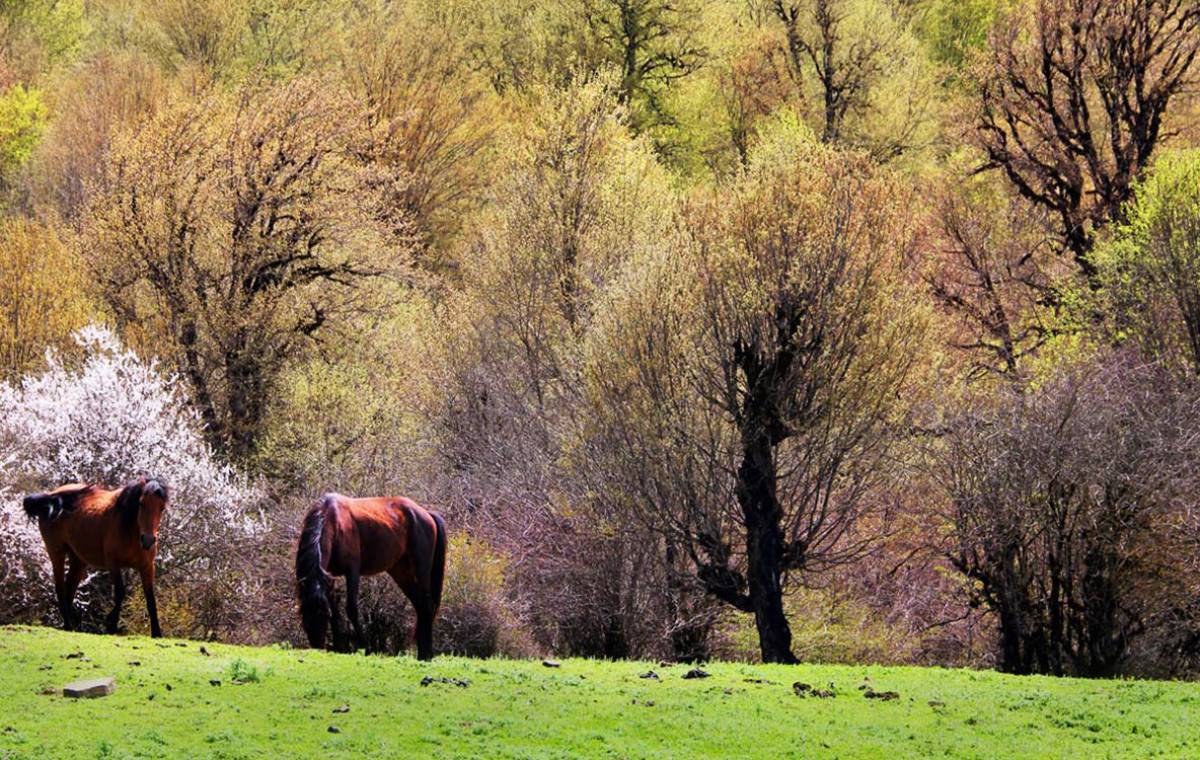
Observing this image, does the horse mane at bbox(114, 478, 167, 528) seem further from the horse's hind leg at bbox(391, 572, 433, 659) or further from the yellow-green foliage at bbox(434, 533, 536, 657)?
the yellow-green foliage at bbox(434, 533, 536, 657)

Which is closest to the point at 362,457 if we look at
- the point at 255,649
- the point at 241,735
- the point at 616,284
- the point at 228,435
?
the point at 228,435

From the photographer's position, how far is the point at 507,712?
52.5ft

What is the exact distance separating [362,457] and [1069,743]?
25921 millimetres

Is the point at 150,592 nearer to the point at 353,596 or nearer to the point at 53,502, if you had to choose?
the point at 53,502

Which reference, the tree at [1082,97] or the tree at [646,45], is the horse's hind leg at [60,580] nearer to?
the tree at [1082,97]

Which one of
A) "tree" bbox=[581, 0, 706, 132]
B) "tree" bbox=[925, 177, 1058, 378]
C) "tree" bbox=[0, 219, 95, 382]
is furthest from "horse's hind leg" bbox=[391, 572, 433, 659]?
"tree" bbox=[581, 0, 706, 132]

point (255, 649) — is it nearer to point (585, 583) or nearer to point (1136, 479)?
point (585, 583)

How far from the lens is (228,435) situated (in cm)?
4125

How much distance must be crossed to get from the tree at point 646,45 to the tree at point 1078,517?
38.0m

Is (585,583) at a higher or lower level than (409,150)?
lower

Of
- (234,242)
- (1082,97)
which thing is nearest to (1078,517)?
(1082,97)

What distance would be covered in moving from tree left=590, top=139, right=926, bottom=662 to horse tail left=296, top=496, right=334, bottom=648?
1030 cm

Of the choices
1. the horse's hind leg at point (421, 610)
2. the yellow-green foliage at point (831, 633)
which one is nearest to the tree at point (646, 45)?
the yellow-green foliage at point (831, 633)

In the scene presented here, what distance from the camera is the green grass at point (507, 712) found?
14.2 meters
